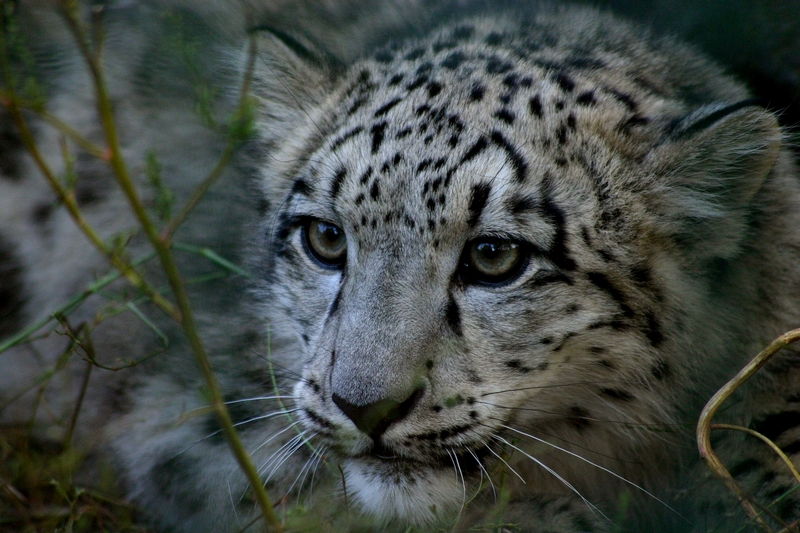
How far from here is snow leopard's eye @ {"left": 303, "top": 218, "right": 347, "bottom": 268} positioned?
357 centimetres

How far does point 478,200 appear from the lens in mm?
3158

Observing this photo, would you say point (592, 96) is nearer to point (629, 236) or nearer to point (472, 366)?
point (629, 236)

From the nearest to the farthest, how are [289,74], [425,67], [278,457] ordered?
1. [425,67]
2. [278,457]
3. [289,74]

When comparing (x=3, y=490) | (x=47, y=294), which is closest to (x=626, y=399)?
(x=3, y=490)

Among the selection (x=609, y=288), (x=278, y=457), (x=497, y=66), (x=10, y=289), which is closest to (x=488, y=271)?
(x=609, y=288)

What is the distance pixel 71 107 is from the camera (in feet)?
16.6

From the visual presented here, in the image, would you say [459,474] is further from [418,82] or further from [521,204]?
[418,82]

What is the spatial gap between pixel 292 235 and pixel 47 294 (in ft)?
6.80

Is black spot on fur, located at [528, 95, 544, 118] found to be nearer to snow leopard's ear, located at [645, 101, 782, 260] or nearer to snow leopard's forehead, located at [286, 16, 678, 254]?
snow leopard's forehead, located at [286, 16, 678, 254]

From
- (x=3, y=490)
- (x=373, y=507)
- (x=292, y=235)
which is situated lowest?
(x=3, y=490)

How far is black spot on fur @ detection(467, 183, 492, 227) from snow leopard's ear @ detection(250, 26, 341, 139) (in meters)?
1.18

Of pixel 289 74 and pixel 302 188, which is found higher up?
pixel 289 74

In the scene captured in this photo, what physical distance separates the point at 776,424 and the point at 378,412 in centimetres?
175

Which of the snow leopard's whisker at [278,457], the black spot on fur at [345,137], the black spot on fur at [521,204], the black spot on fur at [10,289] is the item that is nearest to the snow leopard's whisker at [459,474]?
the snow leopard's whisker at [278,457]
